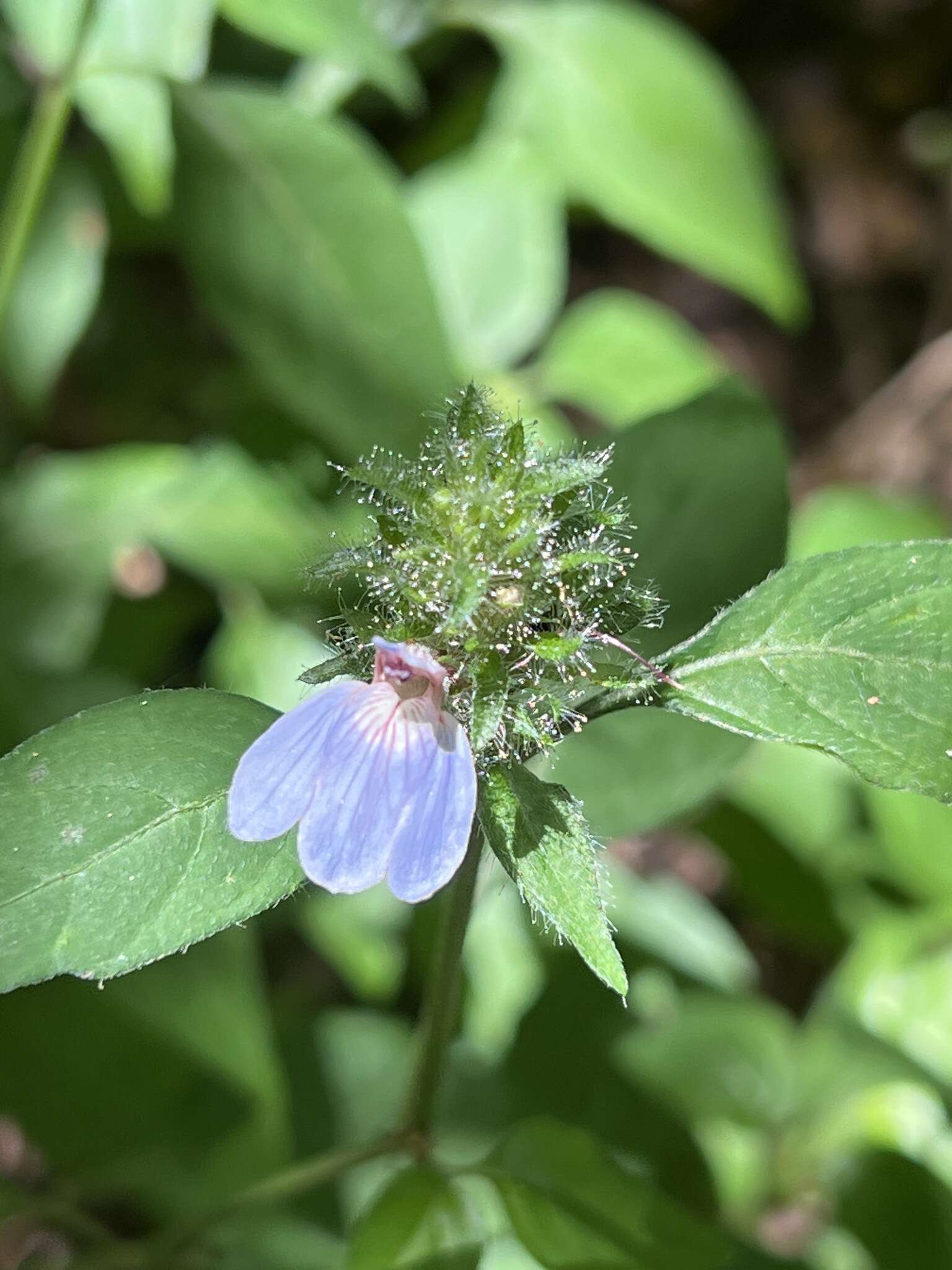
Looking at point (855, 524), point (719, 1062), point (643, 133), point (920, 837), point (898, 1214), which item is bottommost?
point (898, 1214)

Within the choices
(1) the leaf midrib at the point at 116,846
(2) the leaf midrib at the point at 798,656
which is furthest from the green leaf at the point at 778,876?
(1) the leaf midrib at the point at 116,846

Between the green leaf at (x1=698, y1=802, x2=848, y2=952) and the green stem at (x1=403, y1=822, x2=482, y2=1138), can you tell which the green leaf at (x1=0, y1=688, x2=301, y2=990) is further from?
the green leaf at (x1=698, y1=802, x2=848, y2=952)

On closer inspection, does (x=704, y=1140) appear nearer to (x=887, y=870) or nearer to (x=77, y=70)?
(x=887, y=870)

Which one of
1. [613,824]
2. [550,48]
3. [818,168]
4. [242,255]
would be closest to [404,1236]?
[613,824]

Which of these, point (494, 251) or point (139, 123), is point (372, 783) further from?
point (494, 251)

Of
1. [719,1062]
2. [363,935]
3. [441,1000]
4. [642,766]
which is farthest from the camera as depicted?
[363,935]

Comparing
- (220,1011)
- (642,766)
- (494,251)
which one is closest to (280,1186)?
(220,1011)

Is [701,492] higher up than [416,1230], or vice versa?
[701,492]
